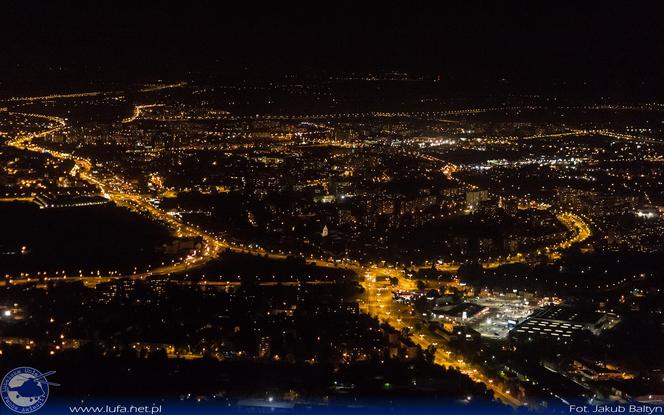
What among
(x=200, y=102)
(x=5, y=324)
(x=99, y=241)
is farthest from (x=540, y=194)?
(x=200, y=102)

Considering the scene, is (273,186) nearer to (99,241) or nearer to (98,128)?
(99,241)

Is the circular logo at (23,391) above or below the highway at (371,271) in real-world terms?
above

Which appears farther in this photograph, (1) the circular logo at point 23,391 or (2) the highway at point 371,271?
(2) the highway at point 371,271
